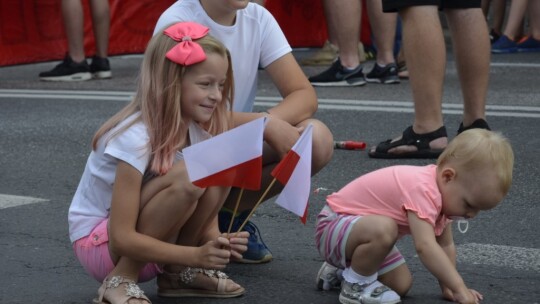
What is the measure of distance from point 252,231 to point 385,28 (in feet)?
15.8

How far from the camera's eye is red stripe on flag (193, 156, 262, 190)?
123 inches

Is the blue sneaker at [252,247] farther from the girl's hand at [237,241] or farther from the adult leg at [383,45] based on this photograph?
the adult leg at [383,45]

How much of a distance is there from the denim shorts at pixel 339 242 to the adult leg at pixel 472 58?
240 centimetres

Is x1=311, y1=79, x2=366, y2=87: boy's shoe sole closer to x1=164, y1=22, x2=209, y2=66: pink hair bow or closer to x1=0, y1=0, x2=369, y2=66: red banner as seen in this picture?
x1=0, y1=0, x2=369, y2=66: red banner

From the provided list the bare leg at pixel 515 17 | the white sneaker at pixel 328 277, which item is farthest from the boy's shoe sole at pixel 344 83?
the white sneaker at pixel 328 277

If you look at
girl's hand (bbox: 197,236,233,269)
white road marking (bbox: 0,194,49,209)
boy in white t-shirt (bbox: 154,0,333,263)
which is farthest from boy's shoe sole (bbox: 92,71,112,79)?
girl's hand (bbox: 197,236,233,269)

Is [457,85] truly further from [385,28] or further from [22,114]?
[22,114]

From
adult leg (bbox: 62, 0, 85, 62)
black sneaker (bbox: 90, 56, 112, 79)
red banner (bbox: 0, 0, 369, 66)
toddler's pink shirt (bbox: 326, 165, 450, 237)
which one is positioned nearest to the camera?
toddler's pink shirt (bbox: 326, 165, 450, 237)

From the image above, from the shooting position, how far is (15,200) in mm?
4754

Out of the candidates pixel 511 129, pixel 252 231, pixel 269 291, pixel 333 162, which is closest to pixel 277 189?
pixel 252 231

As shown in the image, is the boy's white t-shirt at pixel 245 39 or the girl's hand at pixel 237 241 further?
the boy's white t-shirt at pixel 245 39

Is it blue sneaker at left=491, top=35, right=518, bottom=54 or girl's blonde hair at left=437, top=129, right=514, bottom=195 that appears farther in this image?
blue sneaker at left=491, top=35, right=518, bottom=54

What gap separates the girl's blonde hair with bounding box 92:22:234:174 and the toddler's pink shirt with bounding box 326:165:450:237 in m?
0.48

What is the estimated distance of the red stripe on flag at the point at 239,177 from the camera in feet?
10.3
